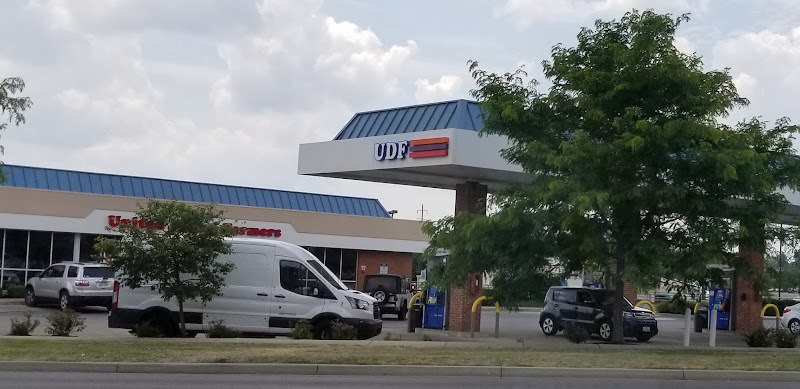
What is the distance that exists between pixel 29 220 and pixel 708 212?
Result: 27.3 m

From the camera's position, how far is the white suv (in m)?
32.2

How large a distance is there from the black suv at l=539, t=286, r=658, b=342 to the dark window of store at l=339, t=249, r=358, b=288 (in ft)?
63.3

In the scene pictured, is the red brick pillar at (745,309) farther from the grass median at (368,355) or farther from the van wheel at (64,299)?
the van wheel at (64,299)

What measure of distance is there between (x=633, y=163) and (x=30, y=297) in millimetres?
23413

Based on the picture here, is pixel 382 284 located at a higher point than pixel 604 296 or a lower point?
lower

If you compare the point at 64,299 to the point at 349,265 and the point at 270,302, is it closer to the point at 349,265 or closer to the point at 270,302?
the point at 270,302

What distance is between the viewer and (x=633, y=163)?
19.1 metres

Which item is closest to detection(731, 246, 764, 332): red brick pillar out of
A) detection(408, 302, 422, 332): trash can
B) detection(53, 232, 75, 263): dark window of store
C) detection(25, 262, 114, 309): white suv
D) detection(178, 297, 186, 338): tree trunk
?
detection(408, 302, 422, 332): trash can

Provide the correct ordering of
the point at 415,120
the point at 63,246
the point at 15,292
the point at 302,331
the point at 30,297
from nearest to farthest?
the point at 302,331 < the point at 415,120 < the point at 30,297 < the point at 15,292 < the point at 63,246

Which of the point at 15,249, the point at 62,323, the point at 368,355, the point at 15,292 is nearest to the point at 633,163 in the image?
the point at 368,355

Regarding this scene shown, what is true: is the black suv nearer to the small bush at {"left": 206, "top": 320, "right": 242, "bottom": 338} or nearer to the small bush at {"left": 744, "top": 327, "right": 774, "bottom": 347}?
the small bush at {"left": 744, "top": 327, "right": 774, "bottom": 347}

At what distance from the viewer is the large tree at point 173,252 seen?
20.5 m

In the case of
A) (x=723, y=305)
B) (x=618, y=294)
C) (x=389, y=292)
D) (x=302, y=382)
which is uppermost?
(x=618, y=294)

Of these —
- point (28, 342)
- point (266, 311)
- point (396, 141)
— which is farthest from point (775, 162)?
point (28, 342)
